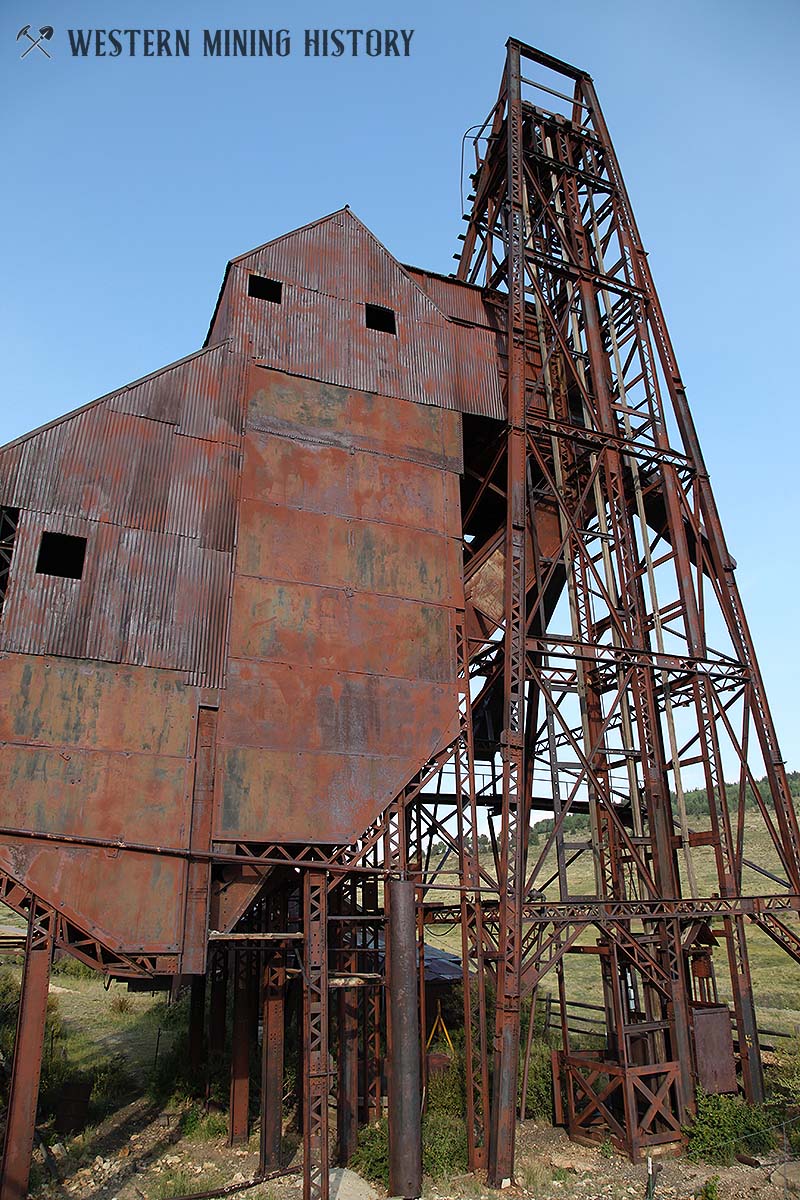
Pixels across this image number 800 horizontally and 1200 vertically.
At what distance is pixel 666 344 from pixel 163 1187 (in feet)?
65.7

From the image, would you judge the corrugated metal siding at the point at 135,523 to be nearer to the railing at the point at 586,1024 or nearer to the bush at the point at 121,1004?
the railing at the point at 586,1024

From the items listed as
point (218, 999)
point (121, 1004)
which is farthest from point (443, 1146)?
point (121, 1004)

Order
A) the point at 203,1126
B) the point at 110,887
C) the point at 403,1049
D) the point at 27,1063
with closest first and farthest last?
the point at 27,1063, the point at 110,887, the point at 403,1049, the point at 203,1126

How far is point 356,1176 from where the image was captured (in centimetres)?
1253

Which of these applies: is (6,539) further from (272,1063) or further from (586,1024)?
(586,1024)

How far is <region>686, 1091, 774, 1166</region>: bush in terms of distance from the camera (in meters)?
12.8

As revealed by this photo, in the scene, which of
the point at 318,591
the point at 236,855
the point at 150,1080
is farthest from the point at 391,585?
the point at 150,1080

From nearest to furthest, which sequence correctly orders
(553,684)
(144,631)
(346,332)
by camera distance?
(144,631)
(553,684)
(346,332)

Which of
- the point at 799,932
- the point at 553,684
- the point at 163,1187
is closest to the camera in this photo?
the point at 163,1187

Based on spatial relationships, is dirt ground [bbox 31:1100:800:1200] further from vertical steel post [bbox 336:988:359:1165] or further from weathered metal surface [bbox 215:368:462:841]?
weathered metal surface [bbox 215:368:462:841]

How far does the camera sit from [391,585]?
15.3m

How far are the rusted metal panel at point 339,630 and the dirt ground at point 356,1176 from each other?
8.08 meters

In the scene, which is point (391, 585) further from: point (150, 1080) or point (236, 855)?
point (150, 1080)

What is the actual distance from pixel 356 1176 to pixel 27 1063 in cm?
575
